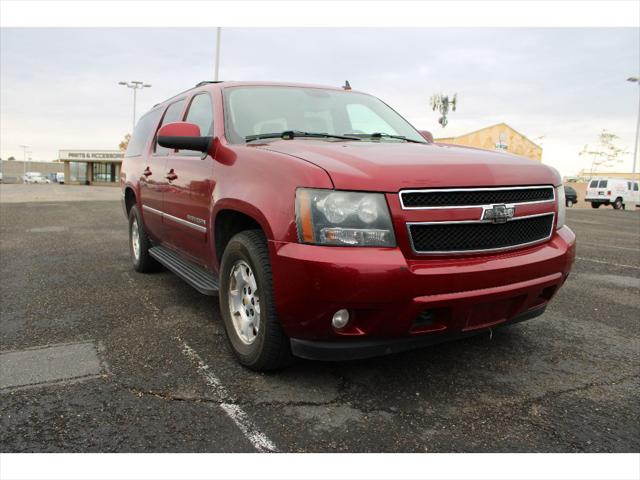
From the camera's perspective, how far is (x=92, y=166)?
67.8 metres

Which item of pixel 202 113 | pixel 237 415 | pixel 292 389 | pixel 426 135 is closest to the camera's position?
pixel 237 415

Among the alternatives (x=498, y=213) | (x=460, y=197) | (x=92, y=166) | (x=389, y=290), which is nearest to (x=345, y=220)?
(x=389, y=290)

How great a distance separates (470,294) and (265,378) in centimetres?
130

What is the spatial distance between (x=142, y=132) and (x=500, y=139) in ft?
119

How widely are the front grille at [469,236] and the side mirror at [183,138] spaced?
5.84ft

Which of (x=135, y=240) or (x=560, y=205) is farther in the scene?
(x=135, y=240)

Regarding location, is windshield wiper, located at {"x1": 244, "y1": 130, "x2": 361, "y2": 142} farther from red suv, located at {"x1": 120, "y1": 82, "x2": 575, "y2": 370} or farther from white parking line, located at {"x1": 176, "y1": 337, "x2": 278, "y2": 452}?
white parking line, located at {"x1": 176, "y1": 337, "x2": 278, "y2": 452}

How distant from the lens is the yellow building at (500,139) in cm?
3675

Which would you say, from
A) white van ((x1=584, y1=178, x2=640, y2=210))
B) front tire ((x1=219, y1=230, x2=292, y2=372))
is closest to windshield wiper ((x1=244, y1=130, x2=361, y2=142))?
front tire ((x1=219, y1=230, x2=292, y2=372))

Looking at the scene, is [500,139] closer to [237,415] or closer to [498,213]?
[498,213]

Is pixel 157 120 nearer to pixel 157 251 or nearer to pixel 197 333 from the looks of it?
pixel 157 251

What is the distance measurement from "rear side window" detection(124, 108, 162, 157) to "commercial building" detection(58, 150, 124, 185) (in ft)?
199

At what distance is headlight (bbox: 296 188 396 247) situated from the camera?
99.7 inches

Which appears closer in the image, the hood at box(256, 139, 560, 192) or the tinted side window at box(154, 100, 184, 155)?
the hood at box(256, 139, 560, 192)
